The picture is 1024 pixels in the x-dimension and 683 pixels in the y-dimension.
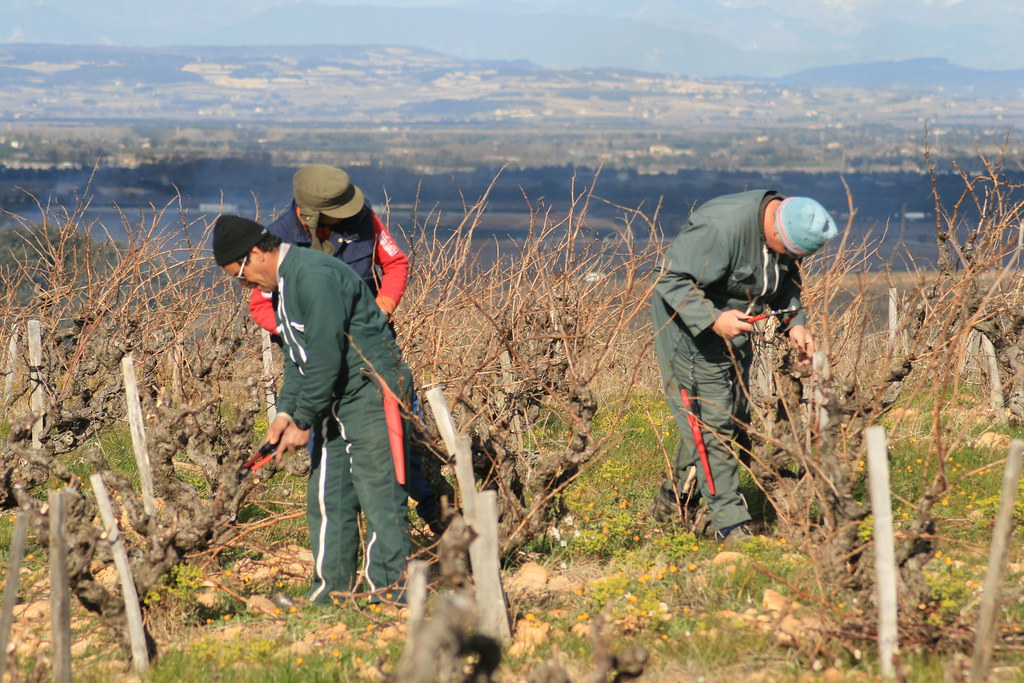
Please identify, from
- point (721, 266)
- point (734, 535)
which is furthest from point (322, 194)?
point (734, 535)

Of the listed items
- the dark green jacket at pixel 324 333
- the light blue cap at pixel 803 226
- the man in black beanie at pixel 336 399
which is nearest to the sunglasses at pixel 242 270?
the man in black beanie at pixel 336 399

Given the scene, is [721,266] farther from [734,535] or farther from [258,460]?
[258,460]

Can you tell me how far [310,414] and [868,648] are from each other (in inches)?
84.6

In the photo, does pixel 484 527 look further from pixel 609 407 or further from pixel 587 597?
pixel 609 407

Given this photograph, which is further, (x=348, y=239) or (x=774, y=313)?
(x=348, y=239)

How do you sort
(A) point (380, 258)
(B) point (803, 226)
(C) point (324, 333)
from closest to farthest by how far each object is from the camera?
(C) point (324, 333) → (B) point (803, 226) → (A) point (380, 258)

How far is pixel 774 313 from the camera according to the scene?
15.1ft

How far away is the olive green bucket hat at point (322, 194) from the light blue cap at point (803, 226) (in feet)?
6.13

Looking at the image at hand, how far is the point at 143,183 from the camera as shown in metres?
99.5

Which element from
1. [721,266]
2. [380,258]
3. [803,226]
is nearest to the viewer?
[803,226]

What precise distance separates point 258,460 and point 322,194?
119cm

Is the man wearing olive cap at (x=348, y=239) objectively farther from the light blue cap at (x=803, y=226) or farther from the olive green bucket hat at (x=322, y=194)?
the light blue cap at (x=803, y=226)

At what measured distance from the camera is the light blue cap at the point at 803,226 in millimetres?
4367

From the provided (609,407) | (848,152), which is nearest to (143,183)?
(848,152)
